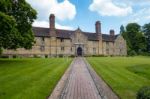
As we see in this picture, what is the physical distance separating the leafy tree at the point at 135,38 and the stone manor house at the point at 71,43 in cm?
1440

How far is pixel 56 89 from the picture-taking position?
53.7ft

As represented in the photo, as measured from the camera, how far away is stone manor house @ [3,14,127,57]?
258 feet

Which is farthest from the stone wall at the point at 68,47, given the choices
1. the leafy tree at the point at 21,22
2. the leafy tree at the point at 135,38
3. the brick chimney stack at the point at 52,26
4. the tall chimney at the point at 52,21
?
the leafy tree at the point at 21,22

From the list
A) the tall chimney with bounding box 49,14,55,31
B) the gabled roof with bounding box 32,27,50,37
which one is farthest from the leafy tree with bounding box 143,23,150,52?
the gabled roof with bounding box 32,27,50,37

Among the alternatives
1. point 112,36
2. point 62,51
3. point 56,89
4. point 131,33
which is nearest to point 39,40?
point 62,51

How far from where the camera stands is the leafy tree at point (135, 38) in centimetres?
11153

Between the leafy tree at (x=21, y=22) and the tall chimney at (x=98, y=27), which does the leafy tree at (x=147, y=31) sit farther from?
the leafy tree at (x=21, y=22)

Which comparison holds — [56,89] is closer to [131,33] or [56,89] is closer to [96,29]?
[96,29]

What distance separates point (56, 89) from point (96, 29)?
77.5m

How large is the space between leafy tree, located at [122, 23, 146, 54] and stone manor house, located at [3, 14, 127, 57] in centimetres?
1440

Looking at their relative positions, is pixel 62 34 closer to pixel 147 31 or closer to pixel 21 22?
pixel 21 22

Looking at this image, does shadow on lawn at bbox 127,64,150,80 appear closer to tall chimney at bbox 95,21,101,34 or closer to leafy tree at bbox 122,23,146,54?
tall chimney at bbox 95,21,101,34

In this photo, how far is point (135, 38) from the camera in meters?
113

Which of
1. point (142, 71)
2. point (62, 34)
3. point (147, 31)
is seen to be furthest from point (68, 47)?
point (142, 71)
